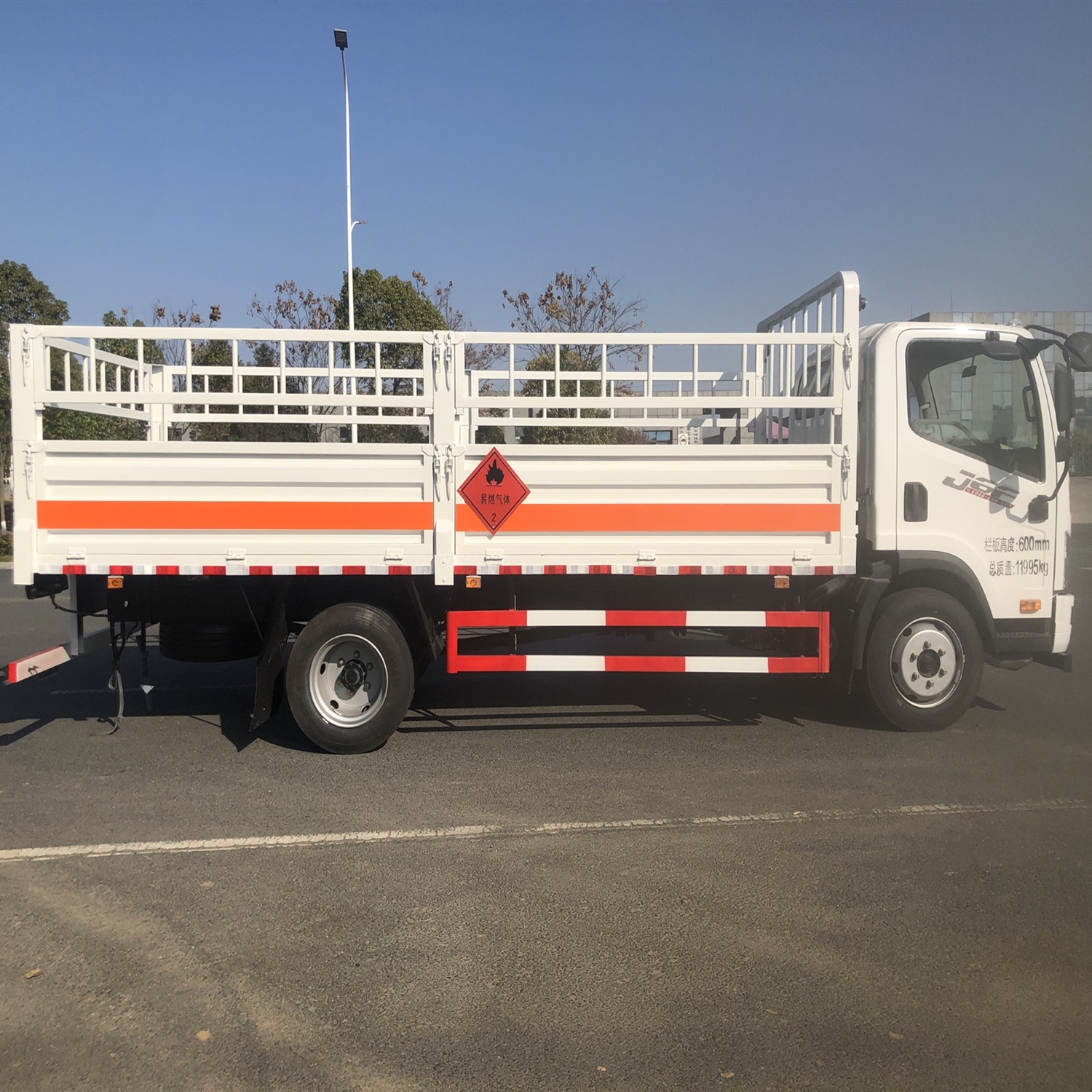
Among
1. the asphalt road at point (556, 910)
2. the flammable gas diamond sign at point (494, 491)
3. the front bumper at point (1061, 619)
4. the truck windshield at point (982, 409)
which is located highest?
the truck windshield at point (982, 409)

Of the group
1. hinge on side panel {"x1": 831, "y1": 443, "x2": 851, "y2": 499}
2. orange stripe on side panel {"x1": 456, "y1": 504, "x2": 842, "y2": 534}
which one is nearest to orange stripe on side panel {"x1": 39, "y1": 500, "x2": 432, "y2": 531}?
orange stripe on side panel {"x1": 456, "y1": 504, "x2": 842, "y2": 534}

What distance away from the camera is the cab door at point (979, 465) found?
659 cm

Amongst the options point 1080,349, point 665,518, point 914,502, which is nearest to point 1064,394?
point 1080,349

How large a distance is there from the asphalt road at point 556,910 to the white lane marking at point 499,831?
0.10 feet

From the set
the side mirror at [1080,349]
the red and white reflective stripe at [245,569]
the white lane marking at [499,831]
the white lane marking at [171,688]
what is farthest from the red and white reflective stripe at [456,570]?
the white lane marking at [171,688]

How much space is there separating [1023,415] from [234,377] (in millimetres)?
5454

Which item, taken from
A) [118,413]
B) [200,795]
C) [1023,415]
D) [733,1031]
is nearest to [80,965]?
[200,795]

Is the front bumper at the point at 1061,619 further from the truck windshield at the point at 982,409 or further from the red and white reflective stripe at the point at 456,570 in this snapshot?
the red and white reflective stripe at the point at 456,570

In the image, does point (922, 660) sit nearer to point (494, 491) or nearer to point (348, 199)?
point (494, 491)

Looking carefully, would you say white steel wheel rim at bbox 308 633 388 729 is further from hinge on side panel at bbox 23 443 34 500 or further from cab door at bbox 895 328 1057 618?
cab door at bbox 895 328 1057 618

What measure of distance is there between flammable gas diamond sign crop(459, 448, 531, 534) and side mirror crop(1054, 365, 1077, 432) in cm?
364

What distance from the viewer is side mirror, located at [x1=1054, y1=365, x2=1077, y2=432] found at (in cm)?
651

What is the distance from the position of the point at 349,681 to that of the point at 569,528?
5.81ft

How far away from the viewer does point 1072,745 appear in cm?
642
